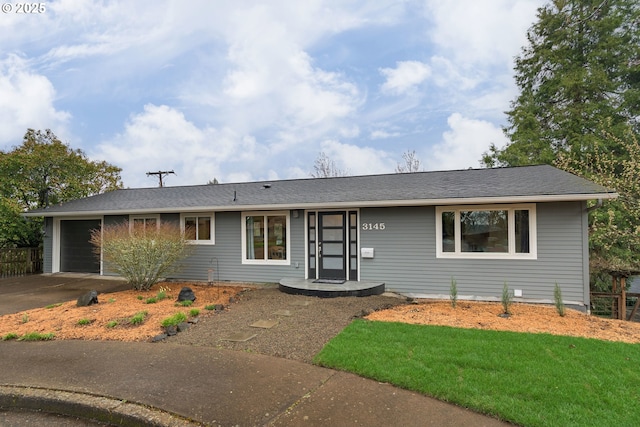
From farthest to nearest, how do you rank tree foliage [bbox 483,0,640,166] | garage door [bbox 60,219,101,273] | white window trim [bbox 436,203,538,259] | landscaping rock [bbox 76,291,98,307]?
tree foliage [bbox 483,0,640,166], garage door [bbox 60,219,101,273], white window trim [bbox 436,203,538,259], landscaping rock [bbox 76,291,98,307]

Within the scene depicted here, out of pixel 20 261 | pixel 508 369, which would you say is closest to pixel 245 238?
pixel 508 369

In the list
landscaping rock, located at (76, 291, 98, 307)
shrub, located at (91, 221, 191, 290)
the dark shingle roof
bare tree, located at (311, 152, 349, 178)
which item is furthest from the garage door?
bare tree, located at (311, 152, 349, 178)

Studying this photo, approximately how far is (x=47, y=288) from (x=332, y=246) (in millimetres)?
8145

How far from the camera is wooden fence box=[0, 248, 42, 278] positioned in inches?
482

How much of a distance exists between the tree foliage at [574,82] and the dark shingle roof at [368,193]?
359 inches

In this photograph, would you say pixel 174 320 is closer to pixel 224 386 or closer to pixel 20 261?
pixel 224 386

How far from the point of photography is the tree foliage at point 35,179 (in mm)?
13070

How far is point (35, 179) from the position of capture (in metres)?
14.0

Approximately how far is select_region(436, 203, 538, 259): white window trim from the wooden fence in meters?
14.4

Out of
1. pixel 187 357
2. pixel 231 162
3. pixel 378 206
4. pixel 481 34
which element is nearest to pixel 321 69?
pixel 481 34

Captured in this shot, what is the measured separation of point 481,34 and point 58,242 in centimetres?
1674

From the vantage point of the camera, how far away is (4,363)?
4258 millimetres

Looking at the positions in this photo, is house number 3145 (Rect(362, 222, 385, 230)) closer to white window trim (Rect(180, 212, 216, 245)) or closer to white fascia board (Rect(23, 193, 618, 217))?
white fascia board (Rect(23, 193, 618, 217))

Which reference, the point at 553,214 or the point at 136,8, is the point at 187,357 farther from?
the point at 136,8
